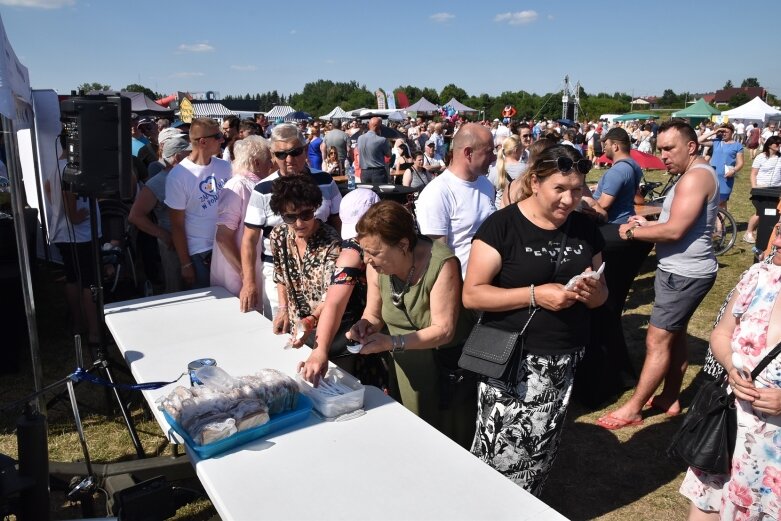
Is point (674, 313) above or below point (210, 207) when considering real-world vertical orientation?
below

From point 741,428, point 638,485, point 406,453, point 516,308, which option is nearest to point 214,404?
point 406,453

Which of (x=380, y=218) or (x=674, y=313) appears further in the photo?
(x=674, y=313)

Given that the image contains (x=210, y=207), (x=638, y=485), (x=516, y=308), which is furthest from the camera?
(x=210, y=207)

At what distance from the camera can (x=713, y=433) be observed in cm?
203

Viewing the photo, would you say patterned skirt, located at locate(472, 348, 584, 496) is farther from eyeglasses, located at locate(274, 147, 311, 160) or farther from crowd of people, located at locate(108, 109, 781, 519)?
eyeglasses, located at locate(274, 147, 311, 160)

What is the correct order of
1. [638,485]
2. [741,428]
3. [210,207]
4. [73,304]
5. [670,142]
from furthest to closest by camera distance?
[73,304]
[210,207]
[670,142]
[638,485]
[741,428]

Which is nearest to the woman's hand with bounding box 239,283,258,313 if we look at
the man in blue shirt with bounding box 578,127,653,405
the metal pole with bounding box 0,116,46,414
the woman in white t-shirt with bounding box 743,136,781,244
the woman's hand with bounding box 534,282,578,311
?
the metal pole with bounding box 0,116,46,414

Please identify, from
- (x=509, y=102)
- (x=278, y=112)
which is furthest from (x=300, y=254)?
(x=509, y=102)

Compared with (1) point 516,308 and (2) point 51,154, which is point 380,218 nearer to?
(1) point 516,308

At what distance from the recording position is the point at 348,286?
2484 millimetres

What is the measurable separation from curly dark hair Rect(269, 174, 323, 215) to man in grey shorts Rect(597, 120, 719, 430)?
6.27 feet

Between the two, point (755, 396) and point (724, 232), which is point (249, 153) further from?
point (724, 232)

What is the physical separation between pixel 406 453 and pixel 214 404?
2.11 ft

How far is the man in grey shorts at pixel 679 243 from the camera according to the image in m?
3.10
